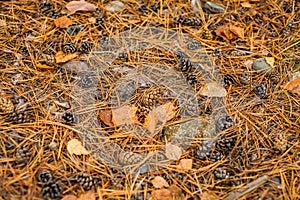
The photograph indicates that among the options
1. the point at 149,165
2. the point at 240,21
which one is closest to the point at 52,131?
the point at 149,165

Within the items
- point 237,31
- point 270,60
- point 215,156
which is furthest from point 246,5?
point 215,156

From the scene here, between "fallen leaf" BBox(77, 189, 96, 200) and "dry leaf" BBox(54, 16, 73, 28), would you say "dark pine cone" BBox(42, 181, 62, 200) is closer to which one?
"fallen leaf" BBox(77, 189, 96, 200)

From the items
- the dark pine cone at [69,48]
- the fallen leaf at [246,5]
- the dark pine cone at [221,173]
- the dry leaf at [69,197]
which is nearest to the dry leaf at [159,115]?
the dark pine cone at [221,173]

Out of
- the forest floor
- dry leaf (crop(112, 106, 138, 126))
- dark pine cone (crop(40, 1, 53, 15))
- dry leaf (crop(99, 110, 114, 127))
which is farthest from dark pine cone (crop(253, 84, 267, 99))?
dark pine cone (crop(40, 1, 53, 15))

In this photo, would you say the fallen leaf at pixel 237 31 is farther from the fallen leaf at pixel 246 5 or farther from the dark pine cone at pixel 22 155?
the dark pine cone at pixel 22 155

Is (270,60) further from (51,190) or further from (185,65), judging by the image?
(51,190)

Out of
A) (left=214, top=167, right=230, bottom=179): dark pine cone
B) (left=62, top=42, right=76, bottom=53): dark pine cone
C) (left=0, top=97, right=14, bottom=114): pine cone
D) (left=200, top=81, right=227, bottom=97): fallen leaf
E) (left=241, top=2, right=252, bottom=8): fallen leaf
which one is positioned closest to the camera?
(left=214, top=167, right=230, bottom=179): dark pine cone
